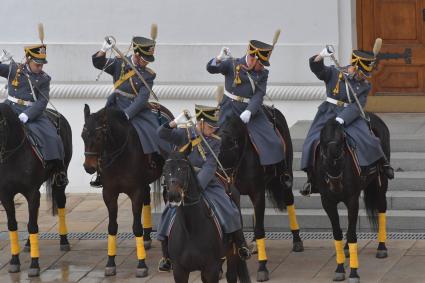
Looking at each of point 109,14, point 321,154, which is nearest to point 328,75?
point 321,154

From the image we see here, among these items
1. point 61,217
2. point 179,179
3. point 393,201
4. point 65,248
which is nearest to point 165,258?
point 179,179

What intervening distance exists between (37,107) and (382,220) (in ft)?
13.5

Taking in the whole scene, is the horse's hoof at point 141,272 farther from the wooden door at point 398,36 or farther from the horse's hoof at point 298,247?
the wooden door at point 398,36

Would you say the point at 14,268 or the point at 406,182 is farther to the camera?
the point at 406,182

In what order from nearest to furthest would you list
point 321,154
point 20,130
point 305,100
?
point 321,154 < point 20,130 < point 305,100

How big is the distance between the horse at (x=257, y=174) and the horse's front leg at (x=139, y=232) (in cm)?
113

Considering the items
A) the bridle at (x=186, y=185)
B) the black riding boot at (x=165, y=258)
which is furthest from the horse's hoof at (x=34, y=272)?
the bridle at (x=186, y=185)

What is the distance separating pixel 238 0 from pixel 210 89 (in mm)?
1281

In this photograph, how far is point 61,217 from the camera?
16.0 m

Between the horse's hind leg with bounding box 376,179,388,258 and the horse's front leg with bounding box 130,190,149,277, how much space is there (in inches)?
103

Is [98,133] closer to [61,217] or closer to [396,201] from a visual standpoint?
[61,217]

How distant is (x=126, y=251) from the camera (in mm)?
15672

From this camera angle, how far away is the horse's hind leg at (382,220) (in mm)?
14820

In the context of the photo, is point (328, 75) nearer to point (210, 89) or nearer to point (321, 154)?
point (321, 154)
